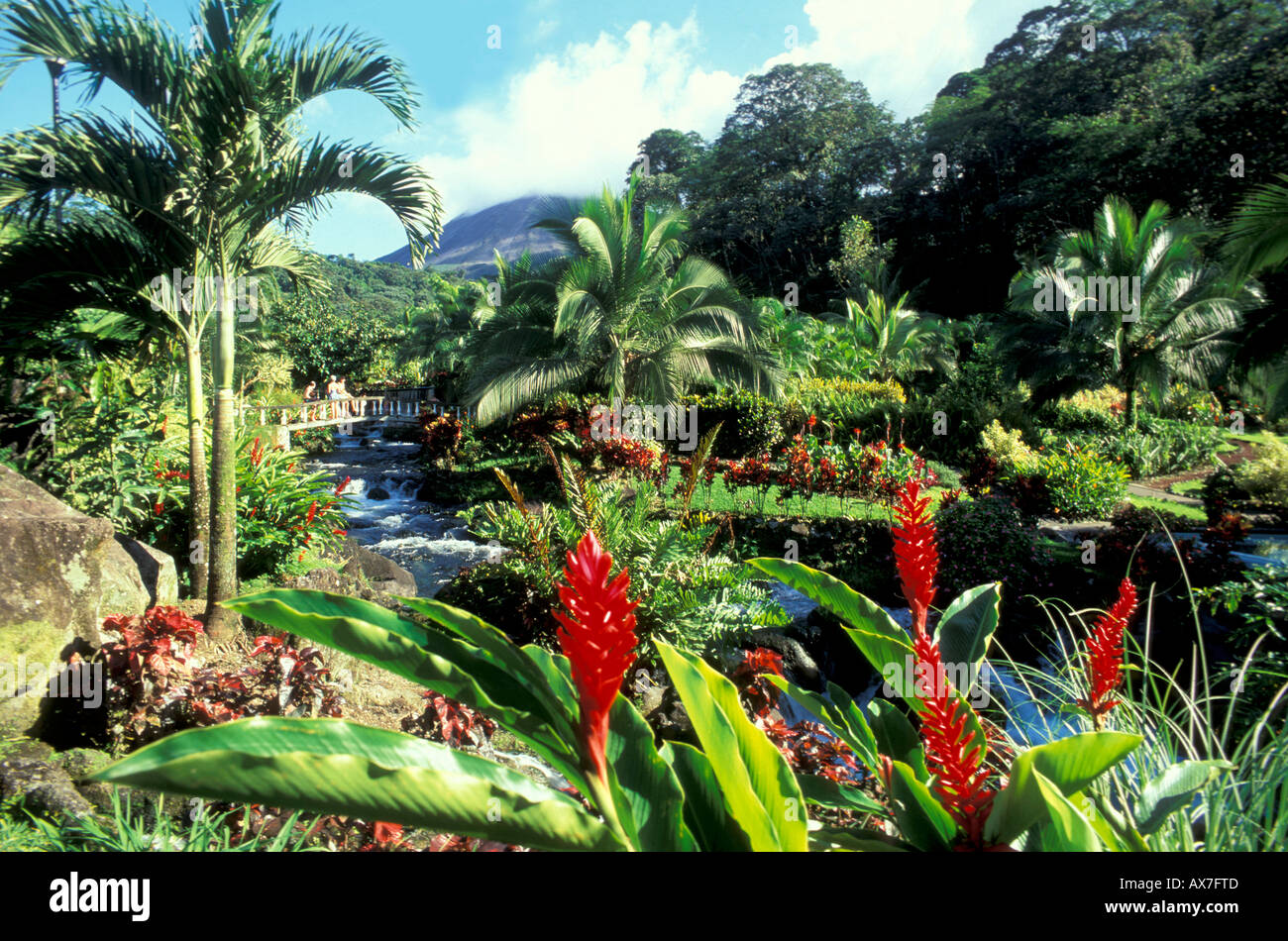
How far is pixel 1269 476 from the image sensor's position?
39.5ft

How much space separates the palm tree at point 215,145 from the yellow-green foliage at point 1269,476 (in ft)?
45.6

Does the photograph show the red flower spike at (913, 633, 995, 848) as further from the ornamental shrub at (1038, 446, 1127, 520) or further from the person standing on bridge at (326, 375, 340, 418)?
the person standing on bridge at (326, 375, 340, 418)

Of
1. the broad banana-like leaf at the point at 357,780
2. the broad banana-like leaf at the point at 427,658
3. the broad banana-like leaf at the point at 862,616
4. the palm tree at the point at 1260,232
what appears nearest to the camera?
the broad banana-like leaf at the point at 357,780

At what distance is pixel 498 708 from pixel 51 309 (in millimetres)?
6290

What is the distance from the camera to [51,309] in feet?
Answer: 18.0

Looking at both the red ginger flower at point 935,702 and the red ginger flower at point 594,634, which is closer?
the red ginger flower at point 594,634

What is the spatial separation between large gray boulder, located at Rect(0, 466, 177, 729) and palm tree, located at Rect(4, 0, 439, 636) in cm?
130

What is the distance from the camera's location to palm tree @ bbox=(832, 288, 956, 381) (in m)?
21.5

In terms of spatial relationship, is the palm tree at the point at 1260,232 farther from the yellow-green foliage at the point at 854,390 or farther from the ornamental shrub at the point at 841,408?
the yellow-green foliage at the point at 854,390

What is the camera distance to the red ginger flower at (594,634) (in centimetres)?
90

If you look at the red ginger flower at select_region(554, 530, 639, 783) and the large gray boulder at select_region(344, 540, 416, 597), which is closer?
the red ginger flower at select_region(554, 530, 639, 783)

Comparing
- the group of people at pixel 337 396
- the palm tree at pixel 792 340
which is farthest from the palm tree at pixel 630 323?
the group of people at pixel 337 396

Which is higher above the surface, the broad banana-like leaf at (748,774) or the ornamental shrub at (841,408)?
the ornamental shrub at (841,408)

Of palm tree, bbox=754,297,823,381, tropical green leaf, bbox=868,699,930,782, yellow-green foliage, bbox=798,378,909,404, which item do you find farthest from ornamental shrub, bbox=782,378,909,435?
tropical green leaf, bbox=868,699,930,782
